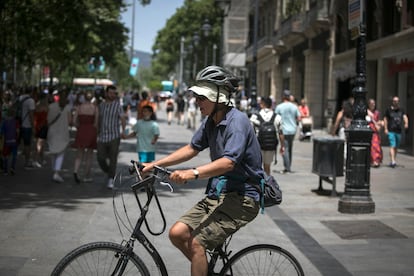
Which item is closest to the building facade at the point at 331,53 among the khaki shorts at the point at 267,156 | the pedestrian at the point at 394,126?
the pedestrian at the point at 394,126

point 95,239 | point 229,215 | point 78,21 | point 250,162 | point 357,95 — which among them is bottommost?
point 95,239

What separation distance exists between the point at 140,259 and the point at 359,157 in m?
5.79

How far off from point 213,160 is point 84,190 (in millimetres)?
7202

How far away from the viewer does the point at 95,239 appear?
7.39 meters

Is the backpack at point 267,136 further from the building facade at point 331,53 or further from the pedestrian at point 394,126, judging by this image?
the building facade at point 331,53

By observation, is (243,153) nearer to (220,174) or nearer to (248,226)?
(220,174)

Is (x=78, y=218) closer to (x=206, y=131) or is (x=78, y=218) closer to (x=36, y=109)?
(x=206, y=131)

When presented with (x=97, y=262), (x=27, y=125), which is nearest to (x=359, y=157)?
(x=97, y=262)

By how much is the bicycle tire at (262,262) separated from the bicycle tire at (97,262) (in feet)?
1.84

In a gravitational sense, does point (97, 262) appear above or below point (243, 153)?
below

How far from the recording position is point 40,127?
46.4 ft

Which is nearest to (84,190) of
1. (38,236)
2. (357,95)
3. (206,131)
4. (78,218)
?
(78,218)

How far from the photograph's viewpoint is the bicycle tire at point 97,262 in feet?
13.4

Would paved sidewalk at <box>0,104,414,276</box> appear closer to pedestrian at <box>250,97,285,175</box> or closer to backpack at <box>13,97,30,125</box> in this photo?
pedestrian at <box>250,97,285,175</box>
